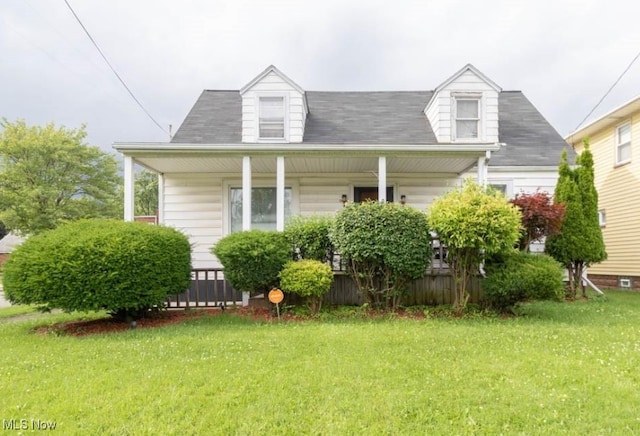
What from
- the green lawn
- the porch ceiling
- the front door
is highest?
the porch ceiling

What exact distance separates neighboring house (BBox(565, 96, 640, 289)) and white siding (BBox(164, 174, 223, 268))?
1171 cm

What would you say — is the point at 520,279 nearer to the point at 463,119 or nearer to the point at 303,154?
the point at 303,154

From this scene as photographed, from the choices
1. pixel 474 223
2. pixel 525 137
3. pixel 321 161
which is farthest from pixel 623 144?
pixel 321 161

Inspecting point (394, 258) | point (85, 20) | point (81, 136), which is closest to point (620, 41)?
point (394, 258)

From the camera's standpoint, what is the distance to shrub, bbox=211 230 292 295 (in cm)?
627

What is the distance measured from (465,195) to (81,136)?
23.6 metres

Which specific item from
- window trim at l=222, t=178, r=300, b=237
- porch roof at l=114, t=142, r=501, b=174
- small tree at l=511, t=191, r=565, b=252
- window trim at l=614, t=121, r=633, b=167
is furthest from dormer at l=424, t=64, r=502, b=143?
window trim at l=614, t=121, r=633, b=167

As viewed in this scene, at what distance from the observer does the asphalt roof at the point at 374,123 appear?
31.5 ft

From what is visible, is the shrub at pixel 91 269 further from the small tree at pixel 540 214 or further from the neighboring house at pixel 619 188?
the neighboring house at pixel 619 188

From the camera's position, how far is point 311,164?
8.89 meters

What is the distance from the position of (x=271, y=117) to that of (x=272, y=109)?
0.21 metres

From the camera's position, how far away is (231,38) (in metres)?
13.7

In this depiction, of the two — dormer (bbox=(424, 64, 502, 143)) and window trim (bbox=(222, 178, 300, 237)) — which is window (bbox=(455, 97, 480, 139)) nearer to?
dormer (bbox=(424, 64, 502, 143))

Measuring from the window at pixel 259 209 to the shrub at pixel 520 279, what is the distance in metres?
5.40
